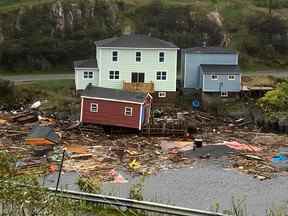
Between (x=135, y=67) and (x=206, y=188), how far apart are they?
69.7 feet

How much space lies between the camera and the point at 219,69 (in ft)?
163

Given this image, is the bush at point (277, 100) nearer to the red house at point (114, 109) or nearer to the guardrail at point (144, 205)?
the red house at point (114, 109)

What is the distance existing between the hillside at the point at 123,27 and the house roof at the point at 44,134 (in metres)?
22.1

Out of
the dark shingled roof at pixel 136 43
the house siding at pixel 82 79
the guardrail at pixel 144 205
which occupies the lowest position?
the house siding at pixel 82 79

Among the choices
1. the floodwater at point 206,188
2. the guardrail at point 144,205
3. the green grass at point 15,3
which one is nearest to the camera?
the guardrail at point 144,205

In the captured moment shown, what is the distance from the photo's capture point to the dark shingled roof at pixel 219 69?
160 ft

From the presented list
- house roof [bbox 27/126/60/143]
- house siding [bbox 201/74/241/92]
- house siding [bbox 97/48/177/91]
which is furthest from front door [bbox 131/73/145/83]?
house roof [bbox 27/126/60/143]

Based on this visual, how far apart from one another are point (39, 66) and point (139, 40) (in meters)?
14.0

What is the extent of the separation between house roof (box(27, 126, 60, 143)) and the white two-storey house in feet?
37.1

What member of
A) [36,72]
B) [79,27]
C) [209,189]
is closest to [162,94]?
[36,72]

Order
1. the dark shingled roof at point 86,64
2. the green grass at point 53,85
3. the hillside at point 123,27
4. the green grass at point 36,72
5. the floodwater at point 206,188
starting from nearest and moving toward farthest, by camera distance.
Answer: the floodwater at point 206,188, the dark shingled roof at point 86,64, the green grass at point 53,85, the green grass at point 36,72, the hillside at point 123,27

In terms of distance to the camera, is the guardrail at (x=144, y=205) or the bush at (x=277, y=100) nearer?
the guardrail at (x=144, y=205)

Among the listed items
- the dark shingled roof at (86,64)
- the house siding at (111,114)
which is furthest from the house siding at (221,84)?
the house siding at (111,114)

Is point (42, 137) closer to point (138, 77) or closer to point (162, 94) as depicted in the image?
point (138, 77)
